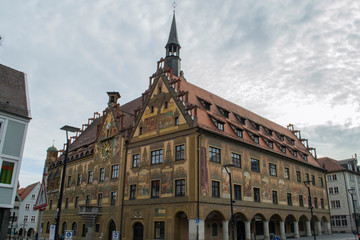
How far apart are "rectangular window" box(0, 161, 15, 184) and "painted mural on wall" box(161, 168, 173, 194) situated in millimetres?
14308

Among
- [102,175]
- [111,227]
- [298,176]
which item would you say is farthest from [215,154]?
[298,176]

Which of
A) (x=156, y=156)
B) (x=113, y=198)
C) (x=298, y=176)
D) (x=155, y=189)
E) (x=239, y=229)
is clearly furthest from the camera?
(x=298, y=176)

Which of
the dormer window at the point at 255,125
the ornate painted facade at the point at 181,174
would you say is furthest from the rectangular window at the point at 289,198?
the dormer window at the point at 255,125

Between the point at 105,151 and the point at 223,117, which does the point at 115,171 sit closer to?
the point at 105,151

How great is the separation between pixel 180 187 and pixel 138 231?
22.4 feet

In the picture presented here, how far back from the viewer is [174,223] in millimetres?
26859

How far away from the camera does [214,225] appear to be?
29.5 meters

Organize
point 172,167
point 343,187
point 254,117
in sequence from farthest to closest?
point 343,187, point 254,117, point 172,167

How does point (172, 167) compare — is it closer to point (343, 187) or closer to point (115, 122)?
point (115, 122)

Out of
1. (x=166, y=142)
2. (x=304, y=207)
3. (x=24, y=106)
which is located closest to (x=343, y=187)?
(x=304, y=207)

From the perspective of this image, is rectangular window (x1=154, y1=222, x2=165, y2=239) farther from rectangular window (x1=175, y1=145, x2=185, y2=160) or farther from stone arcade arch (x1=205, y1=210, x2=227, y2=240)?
rectangular window (x1=175, y1=145, x2=185, y2=160)

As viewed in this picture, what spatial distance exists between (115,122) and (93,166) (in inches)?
266

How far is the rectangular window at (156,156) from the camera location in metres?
30.4

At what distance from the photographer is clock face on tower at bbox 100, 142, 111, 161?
3738 centimetres
